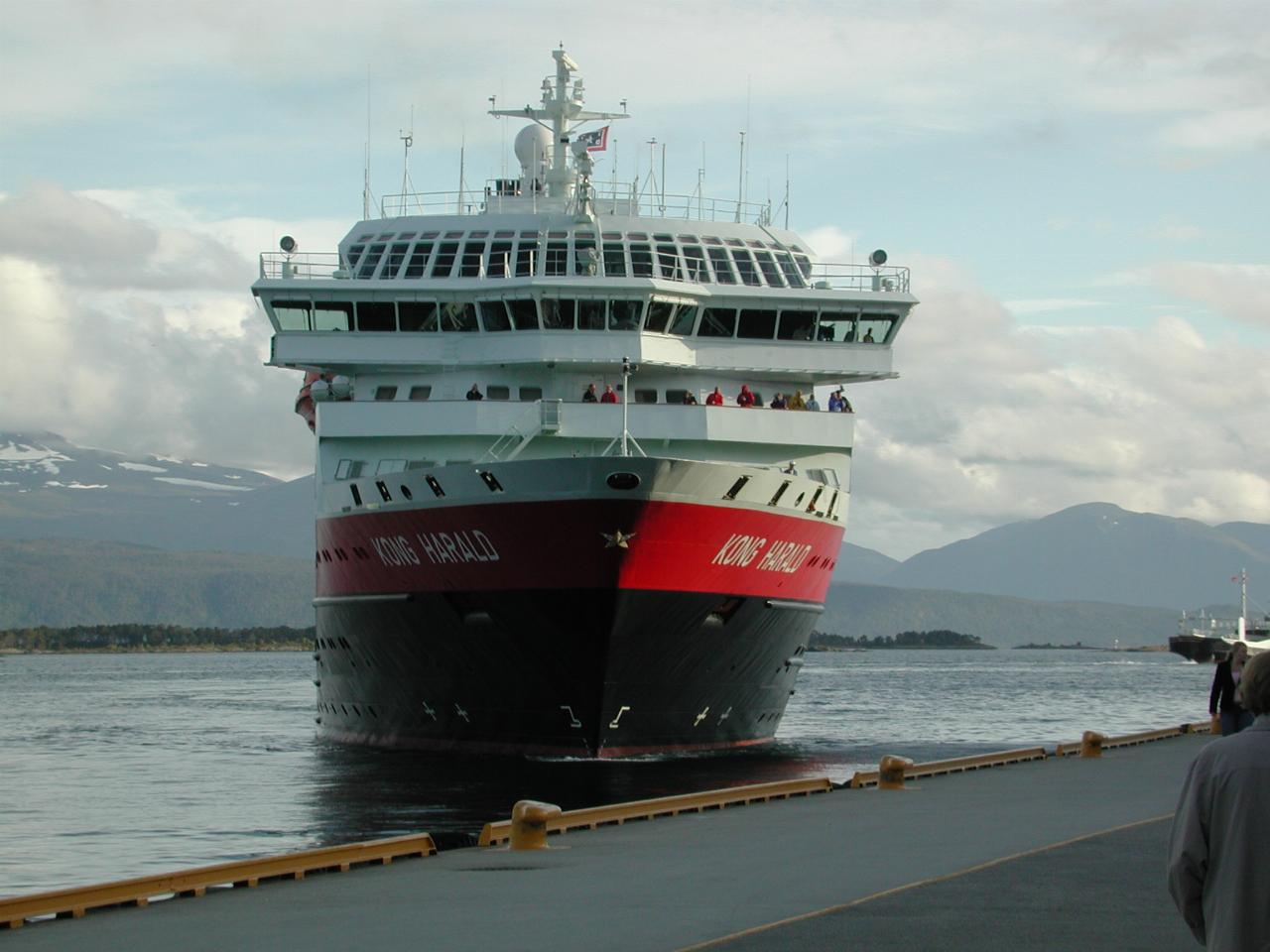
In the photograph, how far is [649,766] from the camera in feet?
97.9

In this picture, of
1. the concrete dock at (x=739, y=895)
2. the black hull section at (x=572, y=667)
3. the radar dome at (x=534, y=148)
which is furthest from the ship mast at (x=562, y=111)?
the concrete dock at (x=739, y=895)

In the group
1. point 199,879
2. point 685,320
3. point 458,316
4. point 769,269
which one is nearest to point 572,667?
point 685,320

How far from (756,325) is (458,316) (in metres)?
5.79

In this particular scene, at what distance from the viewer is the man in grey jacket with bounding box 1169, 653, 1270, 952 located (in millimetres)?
6691

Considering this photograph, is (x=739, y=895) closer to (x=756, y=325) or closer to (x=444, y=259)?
(x=756, y=325)


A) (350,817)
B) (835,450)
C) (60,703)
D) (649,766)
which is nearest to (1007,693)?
(60,703)

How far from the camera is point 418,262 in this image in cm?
3728

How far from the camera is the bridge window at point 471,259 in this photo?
1451 inches

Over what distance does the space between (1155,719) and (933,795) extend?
36748mm

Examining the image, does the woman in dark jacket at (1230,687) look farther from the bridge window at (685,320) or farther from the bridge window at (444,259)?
the bridge window at (444,259)

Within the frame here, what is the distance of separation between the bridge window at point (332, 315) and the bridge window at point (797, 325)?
27.6 feet

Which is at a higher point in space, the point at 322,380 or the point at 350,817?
the point at 322,380

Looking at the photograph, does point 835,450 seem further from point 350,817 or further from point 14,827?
point 14,827

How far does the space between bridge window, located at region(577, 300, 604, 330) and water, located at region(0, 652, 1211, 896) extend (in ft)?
27.3
